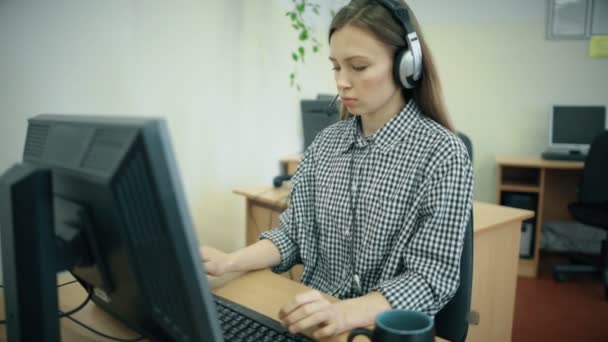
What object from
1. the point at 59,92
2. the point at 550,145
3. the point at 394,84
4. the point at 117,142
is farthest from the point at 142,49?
the point at 550,145

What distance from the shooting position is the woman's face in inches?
38.1

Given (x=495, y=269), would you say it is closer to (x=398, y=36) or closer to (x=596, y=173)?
(x=398, y=36)

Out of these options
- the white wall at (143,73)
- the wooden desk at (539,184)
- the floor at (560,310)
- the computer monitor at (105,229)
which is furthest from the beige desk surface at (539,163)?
the computer monitor at (105,229)

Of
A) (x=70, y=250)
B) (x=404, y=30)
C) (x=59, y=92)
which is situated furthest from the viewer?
(x=59, y=92)

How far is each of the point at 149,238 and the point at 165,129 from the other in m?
0.10

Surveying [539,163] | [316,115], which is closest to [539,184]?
[539,163]

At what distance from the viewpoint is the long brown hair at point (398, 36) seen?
968 mm

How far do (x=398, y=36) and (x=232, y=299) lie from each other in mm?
634

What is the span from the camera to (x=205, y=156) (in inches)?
82.3

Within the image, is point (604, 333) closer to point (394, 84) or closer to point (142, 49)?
point (394, 84)

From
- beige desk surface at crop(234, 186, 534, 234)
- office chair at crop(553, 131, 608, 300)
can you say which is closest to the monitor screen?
office chair at crop(553, 131, 608, 300)

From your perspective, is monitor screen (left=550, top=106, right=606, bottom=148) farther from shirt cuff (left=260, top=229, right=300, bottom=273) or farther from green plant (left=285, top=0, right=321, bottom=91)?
shirt cuff (left=260, top=229, right=300, bottom=273)

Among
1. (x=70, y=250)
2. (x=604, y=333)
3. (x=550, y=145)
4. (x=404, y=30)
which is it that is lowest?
(x=604, y=333)

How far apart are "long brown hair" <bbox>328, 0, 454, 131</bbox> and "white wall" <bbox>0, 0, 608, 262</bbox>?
91 centimetres
